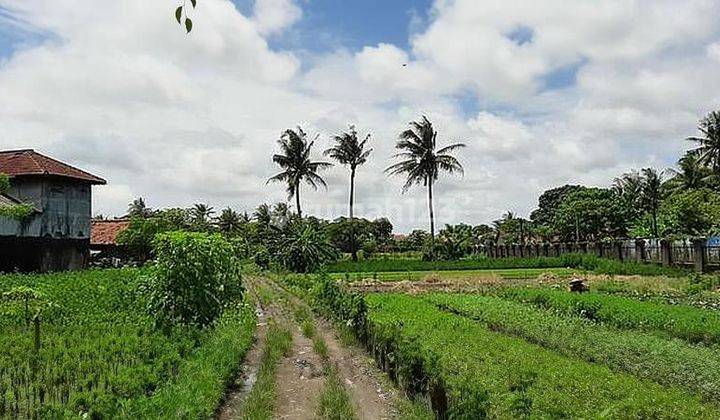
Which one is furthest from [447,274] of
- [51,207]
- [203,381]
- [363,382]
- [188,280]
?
[203,381]

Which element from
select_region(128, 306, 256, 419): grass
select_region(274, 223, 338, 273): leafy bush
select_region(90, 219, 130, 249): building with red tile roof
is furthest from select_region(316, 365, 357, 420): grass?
select_region(90, 219, 130, 249): building with red tile roof

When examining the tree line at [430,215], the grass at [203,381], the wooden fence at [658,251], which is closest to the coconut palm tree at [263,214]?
the tree line at [430,215]

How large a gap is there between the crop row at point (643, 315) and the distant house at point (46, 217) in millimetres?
26363

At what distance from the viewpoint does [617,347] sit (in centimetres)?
1219

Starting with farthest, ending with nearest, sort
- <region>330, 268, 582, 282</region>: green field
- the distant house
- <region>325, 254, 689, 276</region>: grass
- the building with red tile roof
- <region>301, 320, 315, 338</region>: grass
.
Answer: the building with red tile roof
<region>325, 254, 689, 276</region>: grass
the distant house
<region>330, 268, 582, 282</region>: green field
<region>301, 320, 315, 338</region>: grass

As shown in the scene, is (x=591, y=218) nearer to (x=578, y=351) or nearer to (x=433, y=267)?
(x=433, y=267)

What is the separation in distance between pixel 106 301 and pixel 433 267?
25367 millimetres

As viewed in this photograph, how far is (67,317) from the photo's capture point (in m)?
16.4

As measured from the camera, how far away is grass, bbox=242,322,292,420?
9.03 metres

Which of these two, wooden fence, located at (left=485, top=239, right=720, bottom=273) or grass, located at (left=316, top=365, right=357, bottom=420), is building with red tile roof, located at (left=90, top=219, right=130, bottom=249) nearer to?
wooden fence, located at (left=485, top=239, right=720, bottom=273)

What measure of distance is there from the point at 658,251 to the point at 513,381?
32.5 metres

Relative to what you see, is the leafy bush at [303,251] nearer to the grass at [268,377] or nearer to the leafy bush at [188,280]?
the grass at [268,377]

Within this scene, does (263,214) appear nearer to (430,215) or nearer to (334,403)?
(430,215)

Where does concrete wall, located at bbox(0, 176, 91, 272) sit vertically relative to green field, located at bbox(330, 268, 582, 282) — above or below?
above
